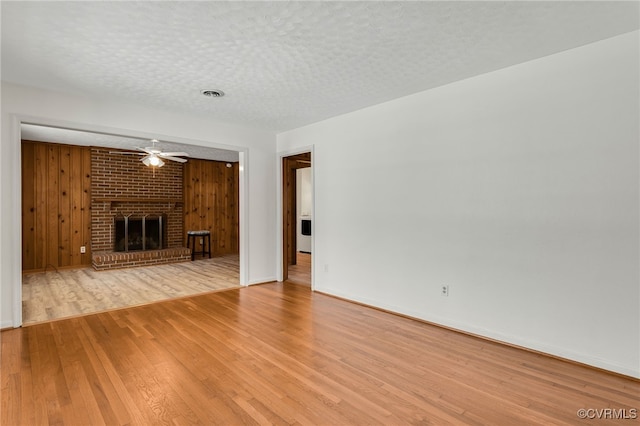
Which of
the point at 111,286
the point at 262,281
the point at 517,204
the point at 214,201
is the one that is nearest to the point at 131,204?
the point at 214,201

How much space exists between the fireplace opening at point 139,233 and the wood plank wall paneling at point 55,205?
1.83ft

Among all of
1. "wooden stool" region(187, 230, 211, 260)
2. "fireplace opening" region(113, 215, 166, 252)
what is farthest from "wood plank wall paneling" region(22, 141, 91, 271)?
"wooden stool" region(187, 230, 211, 260)

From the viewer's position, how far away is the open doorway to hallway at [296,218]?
5477mm

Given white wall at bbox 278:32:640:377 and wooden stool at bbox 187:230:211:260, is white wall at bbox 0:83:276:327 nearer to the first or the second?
white wall at bbox 278:32:640:377

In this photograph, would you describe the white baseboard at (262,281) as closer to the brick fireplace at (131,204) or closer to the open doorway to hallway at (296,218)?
the open doorway to hallway at (296,218)

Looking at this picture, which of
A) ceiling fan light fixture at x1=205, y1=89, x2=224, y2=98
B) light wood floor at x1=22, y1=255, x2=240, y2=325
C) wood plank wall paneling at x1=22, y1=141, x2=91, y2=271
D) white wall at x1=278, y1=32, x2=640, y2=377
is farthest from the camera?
wood plank wall paneling at x1=22, y1=141, x2=91, y2=271

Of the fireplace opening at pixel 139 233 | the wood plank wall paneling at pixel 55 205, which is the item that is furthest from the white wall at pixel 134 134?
the fireplace opening at pixel 139 233

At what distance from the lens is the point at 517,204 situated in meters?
2.87

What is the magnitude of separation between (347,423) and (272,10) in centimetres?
251

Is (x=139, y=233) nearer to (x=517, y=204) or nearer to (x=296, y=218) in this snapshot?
(x=296, y=218)

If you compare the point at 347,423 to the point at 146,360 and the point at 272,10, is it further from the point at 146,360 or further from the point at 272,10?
the point at 272,10

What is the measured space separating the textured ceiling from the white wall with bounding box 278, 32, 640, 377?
296mm

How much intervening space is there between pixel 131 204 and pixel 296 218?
3.66 metres

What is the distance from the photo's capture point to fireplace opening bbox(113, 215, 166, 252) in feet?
23.4
